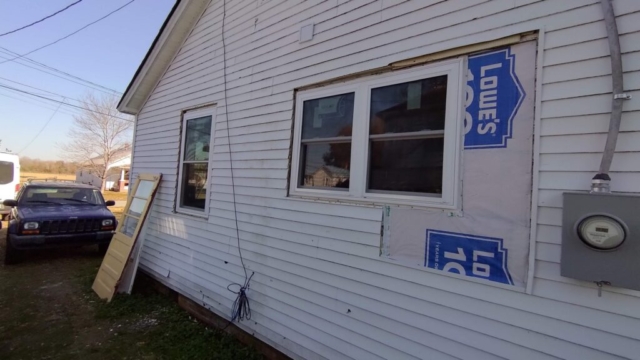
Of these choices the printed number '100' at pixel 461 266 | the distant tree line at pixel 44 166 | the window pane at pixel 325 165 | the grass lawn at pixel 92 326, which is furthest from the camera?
the distant tree line at pixel 44 166

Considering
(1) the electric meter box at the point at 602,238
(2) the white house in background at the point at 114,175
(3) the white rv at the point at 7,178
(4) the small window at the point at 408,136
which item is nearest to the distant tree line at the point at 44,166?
(2) the white house in background at the point at 114,175

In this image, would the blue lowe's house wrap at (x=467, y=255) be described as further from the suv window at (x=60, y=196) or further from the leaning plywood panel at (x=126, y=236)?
the suv window at (x=60, y=196)

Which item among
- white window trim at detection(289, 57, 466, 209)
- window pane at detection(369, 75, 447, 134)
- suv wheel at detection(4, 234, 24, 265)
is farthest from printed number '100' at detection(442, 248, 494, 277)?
suv wheel at detection(4, 234, 24, 265)

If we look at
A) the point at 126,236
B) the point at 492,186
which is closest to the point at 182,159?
the point at 126,236

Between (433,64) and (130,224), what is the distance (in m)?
5.86

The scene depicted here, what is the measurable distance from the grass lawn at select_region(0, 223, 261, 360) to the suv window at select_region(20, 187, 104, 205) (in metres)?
2.05

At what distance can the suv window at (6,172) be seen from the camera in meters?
11.9

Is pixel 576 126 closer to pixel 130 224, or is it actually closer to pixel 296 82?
pixel 296 82

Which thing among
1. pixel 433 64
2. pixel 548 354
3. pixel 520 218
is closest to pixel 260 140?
pixel 433 64

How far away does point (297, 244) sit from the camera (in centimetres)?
342

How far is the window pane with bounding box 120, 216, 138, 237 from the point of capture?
5856 millimetres

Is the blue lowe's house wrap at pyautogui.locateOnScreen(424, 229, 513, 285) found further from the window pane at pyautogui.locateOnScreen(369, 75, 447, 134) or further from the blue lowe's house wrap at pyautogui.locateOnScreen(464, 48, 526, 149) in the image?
the window pane at pyautogui.locateOnScreen(369, 75, 447, 134)

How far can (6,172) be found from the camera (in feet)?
39.7

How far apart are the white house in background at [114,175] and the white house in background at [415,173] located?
108 ft
